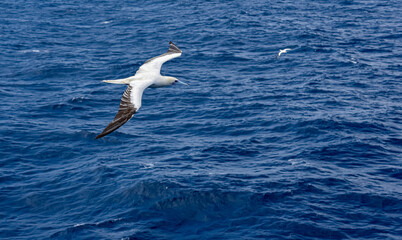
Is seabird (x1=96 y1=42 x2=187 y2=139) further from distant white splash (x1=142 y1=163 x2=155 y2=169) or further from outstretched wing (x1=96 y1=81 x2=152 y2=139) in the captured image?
distant white splash (x1=142 y1=163 x2=155 y2=169)

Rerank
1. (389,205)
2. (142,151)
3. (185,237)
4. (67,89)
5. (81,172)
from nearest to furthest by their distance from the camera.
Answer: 1. (185,237)
2. (389,205)
3. (81,172)
4. (142,151)
5. (67,89)

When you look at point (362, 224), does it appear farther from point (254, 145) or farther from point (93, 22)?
point (93, 22)

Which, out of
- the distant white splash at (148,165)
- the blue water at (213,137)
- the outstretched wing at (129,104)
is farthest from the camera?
the distant white splash at (148,165)

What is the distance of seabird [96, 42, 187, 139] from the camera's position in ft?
84.7

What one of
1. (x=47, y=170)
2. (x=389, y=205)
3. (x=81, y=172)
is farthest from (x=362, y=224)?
(x=47, y=170)

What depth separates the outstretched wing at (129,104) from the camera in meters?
25.4

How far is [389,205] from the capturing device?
116 feet

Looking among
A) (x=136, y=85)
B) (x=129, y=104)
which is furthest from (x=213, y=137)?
(x=129, y=104)

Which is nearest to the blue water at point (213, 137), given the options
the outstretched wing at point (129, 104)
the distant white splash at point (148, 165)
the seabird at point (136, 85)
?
the distant white splash at point (148, 165)

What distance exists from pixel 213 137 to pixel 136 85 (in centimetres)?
1738

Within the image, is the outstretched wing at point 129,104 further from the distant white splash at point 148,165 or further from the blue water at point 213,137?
the distant white splash at point 148,165

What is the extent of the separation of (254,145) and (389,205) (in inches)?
484

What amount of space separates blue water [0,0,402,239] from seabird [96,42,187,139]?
29.2 ft

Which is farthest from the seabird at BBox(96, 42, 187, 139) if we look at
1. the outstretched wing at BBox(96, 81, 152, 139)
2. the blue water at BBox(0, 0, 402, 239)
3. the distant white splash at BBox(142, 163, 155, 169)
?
the distant white splash at BBox(142, 163, 155, 169)
